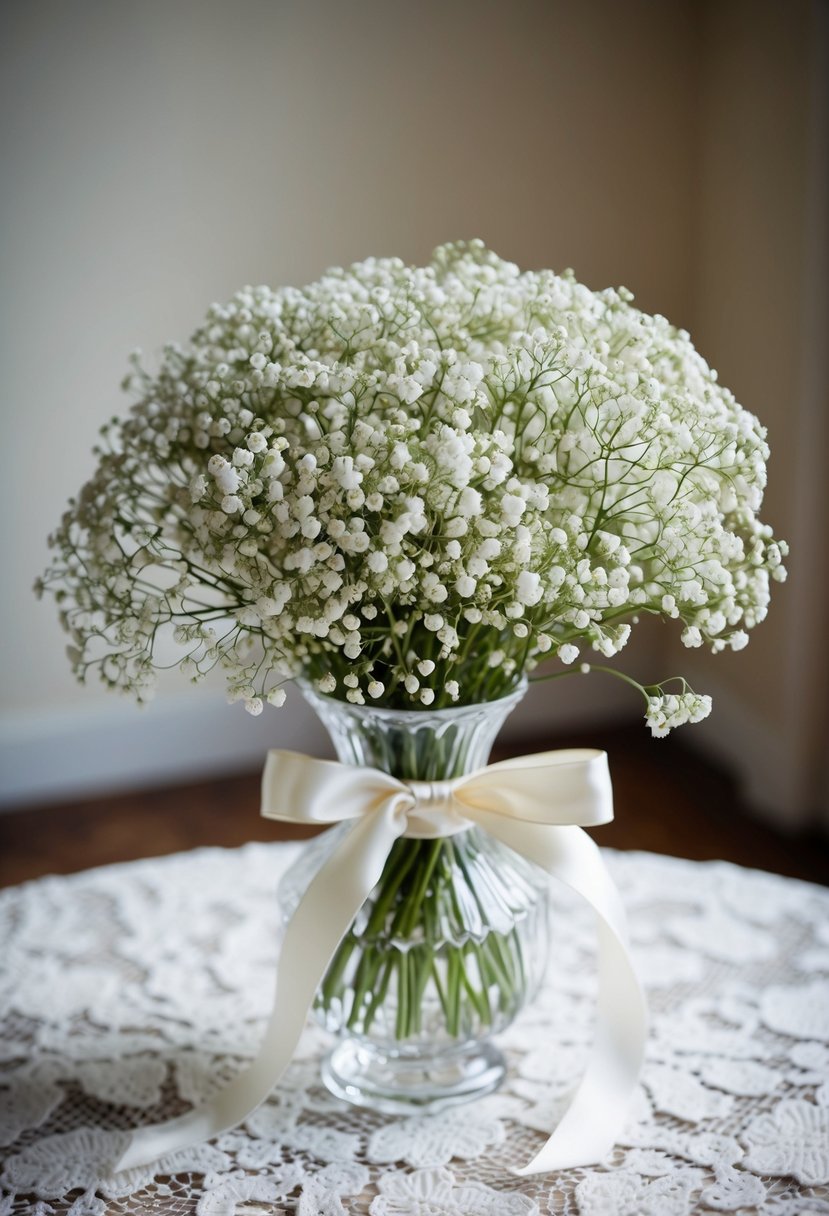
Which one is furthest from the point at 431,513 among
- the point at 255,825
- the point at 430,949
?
the point at 255,825

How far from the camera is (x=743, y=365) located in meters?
2.53

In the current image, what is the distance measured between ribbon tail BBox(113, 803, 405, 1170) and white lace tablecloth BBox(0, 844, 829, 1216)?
0.02 m

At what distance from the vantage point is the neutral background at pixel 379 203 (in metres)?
2.34

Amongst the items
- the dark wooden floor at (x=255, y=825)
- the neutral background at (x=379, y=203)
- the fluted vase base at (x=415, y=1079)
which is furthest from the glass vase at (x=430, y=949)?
the neutral background at (x=379, y=203)

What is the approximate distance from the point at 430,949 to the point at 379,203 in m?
1.89

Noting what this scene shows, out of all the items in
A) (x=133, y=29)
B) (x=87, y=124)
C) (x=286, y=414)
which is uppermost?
(x=133, y=29)

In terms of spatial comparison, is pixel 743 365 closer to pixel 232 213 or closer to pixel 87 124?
pixel 232 213

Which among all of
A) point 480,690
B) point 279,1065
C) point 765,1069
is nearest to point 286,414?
point 480,690

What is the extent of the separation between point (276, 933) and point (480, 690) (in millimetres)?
497

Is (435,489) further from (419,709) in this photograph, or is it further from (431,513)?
(419,709)

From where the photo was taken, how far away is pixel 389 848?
1.07 m

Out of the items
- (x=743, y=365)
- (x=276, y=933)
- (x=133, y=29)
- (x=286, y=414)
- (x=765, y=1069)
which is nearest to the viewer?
(x=286, y=414)

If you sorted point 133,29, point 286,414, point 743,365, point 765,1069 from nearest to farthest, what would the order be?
point 286,414 < point 765,1069 < point 133,29 < point 743,365

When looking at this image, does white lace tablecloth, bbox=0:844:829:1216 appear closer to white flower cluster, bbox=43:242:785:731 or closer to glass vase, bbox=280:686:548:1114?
glass vase, bbox=280:686:548:1114
